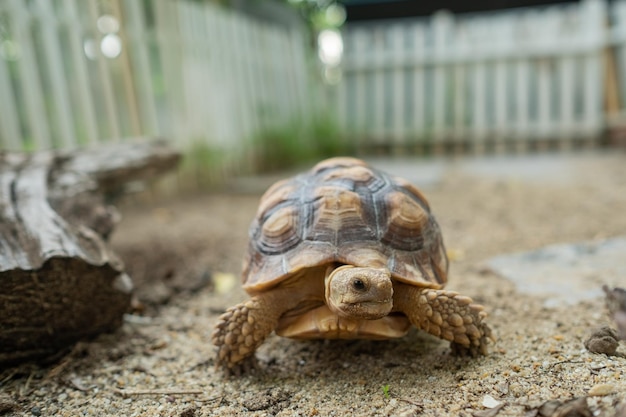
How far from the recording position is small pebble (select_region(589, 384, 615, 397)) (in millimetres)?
1412

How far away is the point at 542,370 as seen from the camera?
64.4 inches

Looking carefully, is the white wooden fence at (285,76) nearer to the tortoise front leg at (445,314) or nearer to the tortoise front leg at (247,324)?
the tortoise front leg at (247,324)

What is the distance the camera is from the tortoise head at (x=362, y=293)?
1505mm

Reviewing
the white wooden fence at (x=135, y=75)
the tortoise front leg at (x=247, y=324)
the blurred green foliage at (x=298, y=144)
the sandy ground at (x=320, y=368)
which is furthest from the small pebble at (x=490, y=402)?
the blurred green foliage at (x=298, y=144)

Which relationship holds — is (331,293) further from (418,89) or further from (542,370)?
(418,89)

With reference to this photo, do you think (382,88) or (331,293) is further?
(382,88)

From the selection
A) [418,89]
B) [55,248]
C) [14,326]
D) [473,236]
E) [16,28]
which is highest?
[16,28]

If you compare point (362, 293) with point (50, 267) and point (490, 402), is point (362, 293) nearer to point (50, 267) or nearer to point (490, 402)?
point (490, 402)

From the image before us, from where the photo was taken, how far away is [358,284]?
1.50 meters

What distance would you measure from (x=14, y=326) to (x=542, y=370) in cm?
186

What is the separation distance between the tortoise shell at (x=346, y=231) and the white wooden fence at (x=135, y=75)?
8.96ft

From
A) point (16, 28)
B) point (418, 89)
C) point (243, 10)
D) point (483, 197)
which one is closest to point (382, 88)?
point (418, 89)

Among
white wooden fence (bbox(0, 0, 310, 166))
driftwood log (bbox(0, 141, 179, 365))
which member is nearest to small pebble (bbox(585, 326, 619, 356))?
driftwood log (bbox(0, 141, 179, 365))

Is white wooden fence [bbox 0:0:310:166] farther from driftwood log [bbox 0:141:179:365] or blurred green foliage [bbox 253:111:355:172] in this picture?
driftwood log [bbox 0:141:179:365]
